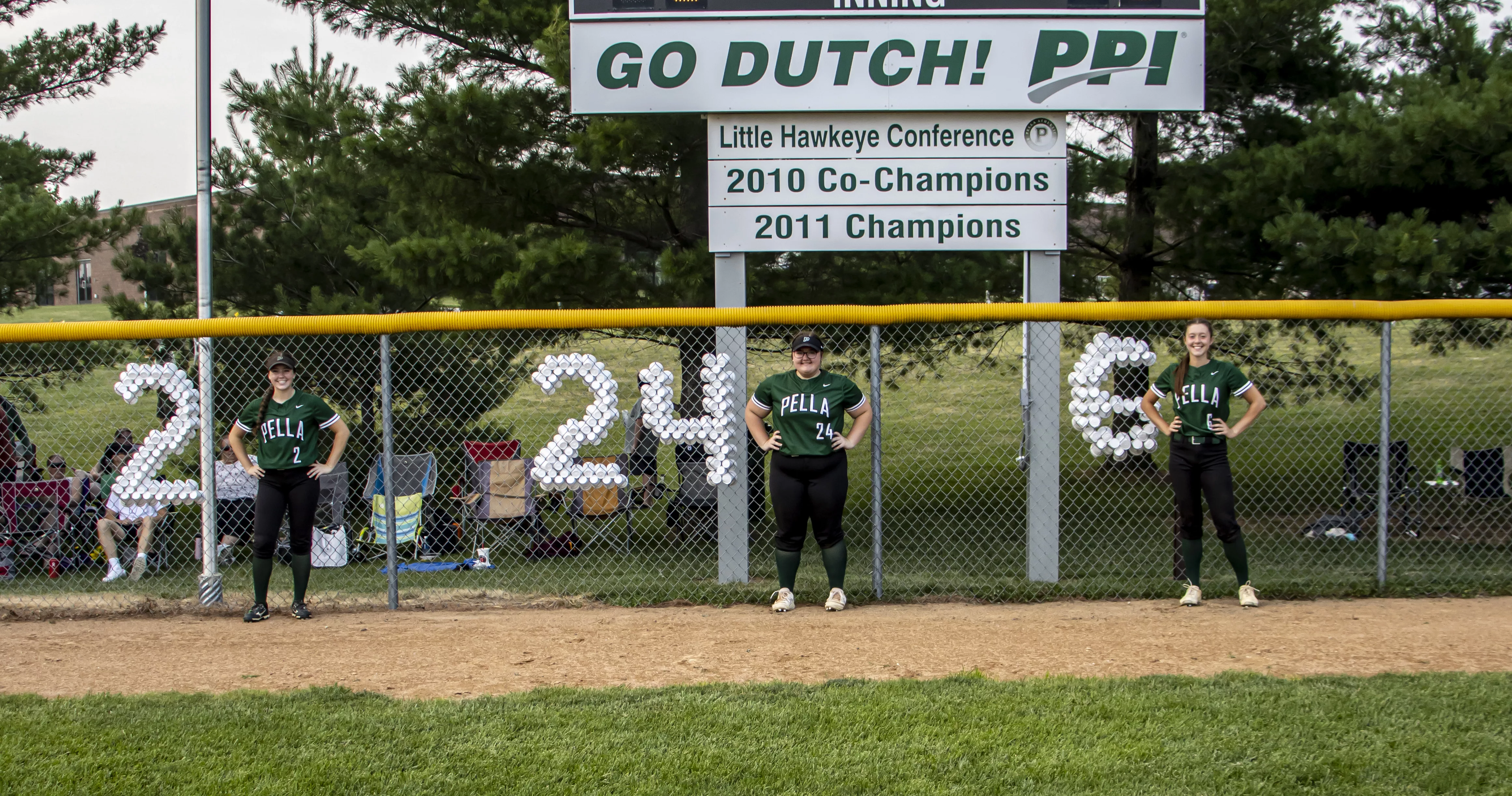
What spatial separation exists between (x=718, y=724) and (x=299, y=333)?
3.83 metres

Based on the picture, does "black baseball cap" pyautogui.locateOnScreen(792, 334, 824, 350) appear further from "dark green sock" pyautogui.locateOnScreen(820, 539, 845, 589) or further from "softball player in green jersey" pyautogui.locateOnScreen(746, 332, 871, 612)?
"dark green sock" pyautogui.locateOnScreen(820, 539, 845, 589)

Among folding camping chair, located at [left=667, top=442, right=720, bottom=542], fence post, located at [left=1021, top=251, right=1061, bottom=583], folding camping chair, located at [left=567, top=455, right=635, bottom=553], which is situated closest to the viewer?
fence post, located at [left=1021, top=251, right=1061, bottom=583]

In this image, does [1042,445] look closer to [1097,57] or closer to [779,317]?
[779,317]

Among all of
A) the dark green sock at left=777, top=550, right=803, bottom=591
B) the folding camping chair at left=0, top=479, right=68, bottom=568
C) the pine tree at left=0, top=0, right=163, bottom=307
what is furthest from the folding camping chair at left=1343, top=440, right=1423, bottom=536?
the pine tree at left=0, top=0, right=163, bottom=307

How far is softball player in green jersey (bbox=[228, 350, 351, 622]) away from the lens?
21.1 feet

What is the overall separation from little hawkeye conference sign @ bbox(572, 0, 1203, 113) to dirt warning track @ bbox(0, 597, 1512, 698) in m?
3.24

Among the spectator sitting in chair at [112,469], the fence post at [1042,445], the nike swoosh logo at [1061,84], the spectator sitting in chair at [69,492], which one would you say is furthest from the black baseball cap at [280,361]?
the nike swoosh logo at [1061,84]

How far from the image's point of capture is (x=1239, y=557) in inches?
260

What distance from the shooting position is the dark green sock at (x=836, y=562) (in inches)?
261

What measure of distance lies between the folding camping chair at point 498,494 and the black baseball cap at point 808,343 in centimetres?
295

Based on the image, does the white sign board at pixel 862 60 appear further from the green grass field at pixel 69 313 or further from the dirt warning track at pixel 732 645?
the green grass field at pixel 69 313

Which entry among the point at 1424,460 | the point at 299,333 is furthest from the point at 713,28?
the point at 1424,460

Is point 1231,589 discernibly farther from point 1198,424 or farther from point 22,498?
point 22,498

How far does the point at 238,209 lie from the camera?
12492 mm
